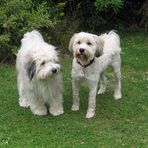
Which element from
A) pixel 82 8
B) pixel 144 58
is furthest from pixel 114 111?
pixel 82 8

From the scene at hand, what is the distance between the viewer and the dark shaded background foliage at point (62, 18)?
11266 millimetres

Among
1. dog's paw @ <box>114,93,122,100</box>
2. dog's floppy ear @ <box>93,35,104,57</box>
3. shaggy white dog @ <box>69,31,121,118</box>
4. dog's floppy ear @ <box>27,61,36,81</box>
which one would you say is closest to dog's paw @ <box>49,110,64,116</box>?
shaggy white dog @ <box>69,31,121,118</box>

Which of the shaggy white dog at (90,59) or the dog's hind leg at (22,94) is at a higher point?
the shaggy white dog at (90,59)

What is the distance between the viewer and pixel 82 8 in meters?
14.2

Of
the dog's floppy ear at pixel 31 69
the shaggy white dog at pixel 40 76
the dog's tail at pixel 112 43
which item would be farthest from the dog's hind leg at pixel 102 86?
the dog's floppy ear at pixel 31 69

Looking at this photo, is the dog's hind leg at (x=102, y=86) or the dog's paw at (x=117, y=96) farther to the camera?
the dog's hind leg at (x=102, y=86)

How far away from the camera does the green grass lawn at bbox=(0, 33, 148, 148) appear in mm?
7141

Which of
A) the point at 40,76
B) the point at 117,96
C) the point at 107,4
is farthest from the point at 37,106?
the point at 107,4

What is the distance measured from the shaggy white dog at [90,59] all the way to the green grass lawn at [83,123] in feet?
1.20

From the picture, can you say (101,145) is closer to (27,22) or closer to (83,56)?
(83,56)

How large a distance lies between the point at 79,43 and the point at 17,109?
5.45ft

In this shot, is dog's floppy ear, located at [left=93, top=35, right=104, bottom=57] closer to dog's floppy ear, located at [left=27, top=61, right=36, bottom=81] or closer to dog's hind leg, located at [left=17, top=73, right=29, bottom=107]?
dog's floppy ear, located at [left=27, top=61, right=36, bottom=81]

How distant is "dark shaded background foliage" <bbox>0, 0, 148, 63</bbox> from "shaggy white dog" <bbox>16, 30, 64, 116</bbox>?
2821mm

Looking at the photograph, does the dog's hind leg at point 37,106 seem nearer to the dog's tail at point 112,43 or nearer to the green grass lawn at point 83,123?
the green grass lawn at point 83,123
